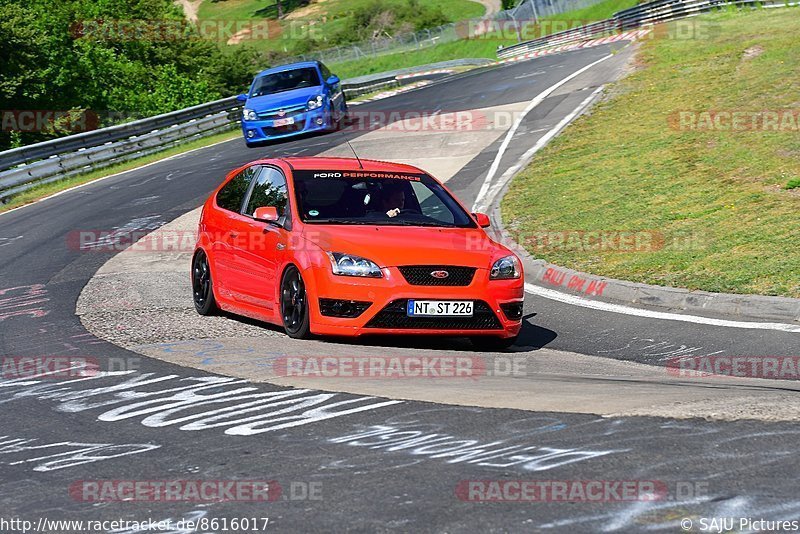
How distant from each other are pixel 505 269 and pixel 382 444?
4.29 metres

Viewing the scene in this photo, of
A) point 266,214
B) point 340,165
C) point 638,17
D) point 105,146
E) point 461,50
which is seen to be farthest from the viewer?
point 461,50

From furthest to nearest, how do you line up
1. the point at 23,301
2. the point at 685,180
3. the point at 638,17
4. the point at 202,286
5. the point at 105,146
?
the point at 638,17 < the point at 105,146 < the point at 685,180 < the point at 23,301 < the point at 202,286

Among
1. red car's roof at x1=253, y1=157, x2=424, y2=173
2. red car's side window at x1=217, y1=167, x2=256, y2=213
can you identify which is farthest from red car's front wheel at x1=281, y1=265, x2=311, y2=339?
red car's side window at x1=217, y1=167, x2=256, y2=213

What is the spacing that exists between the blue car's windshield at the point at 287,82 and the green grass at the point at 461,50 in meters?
38.7

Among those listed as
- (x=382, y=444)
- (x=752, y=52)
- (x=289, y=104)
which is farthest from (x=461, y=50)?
(x=382, y=444)

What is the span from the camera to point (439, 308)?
32.0ft

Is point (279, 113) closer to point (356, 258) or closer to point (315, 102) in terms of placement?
point (315, 102)

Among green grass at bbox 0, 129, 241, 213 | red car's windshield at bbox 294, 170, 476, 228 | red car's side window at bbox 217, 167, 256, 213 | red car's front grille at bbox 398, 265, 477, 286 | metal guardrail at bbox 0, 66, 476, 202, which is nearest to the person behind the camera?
red car's front grille at bbox 398, 265, 477, 286

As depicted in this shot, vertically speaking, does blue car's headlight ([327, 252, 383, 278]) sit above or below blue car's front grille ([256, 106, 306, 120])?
above

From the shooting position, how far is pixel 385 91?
46.2 metres

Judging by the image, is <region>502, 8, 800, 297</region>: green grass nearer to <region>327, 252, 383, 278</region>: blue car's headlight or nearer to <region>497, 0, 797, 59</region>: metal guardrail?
<region>327, 252, 383, 278</region>: blue car's headlight

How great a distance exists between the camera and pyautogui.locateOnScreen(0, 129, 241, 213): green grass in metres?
26.4

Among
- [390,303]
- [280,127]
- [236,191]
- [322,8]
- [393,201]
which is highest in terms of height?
[322,8]

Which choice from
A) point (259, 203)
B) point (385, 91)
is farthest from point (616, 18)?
point (259, 203)
